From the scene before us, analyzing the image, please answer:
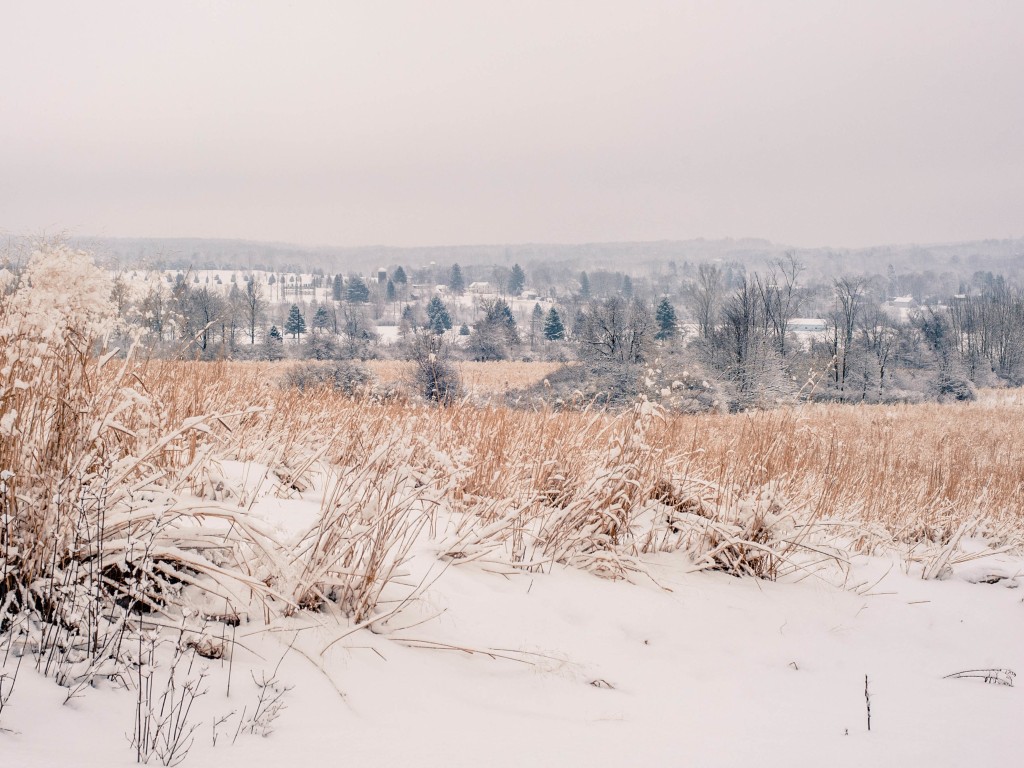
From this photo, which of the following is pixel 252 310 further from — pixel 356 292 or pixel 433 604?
pixel 433 604

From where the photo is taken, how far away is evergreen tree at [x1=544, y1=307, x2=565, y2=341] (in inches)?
3317

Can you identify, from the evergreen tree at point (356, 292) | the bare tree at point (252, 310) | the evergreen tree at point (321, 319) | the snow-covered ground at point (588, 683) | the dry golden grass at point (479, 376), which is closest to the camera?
the snow-covered ground at point (588, 683)

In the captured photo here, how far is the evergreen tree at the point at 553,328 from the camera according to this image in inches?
3317

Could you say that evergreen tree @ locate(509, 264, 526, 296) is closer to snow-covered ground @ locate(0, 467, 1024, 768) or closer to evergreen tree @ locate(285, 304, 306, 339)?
evergreen tree @ locate(285, 304, 306, 339)

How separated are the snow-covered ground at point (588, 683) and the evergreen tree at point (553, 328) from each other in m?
79.1

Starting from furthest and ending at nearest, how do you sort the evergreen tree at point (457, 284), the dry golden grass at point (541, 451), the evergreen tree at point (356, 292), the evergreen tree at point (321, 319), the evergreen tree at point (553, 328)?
1. the evergreen tree at point (457, 284)
2. the evergreen tree at point (356, 292)
3. the evergreen tree at point (321, 319)
4. the evergreen tree at point (553, 328)
5. the dry golden grass at point (541, 451)

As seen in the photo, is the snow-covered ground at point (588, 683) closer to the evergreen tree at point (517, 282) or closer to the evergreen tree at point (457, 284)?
the evergreen tree at point (457, 284)

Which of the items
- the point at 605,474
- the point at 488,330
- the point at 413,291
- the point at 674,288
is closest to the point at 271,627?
the point at 605,474

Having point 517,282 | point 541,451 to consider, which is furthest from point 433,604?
point 517,282

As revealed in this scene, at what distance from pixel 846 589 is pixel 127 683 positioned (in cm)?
389

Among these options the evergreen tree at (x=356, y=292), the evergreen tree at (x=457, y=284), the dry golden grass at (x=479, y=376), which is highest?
the evergreen tree at (x=457, y=284)

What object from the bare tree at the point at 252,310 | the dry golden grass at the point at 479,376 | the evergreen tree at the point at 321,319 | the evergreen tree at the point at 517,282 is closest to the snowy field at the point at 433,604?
the dry golden grass at the point at 479,376

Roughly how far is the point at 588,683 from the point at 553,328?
272 ft

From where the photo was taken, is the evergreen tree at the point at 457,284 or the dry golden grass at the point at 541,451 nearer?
the dry golden grass at the point at 541,451
